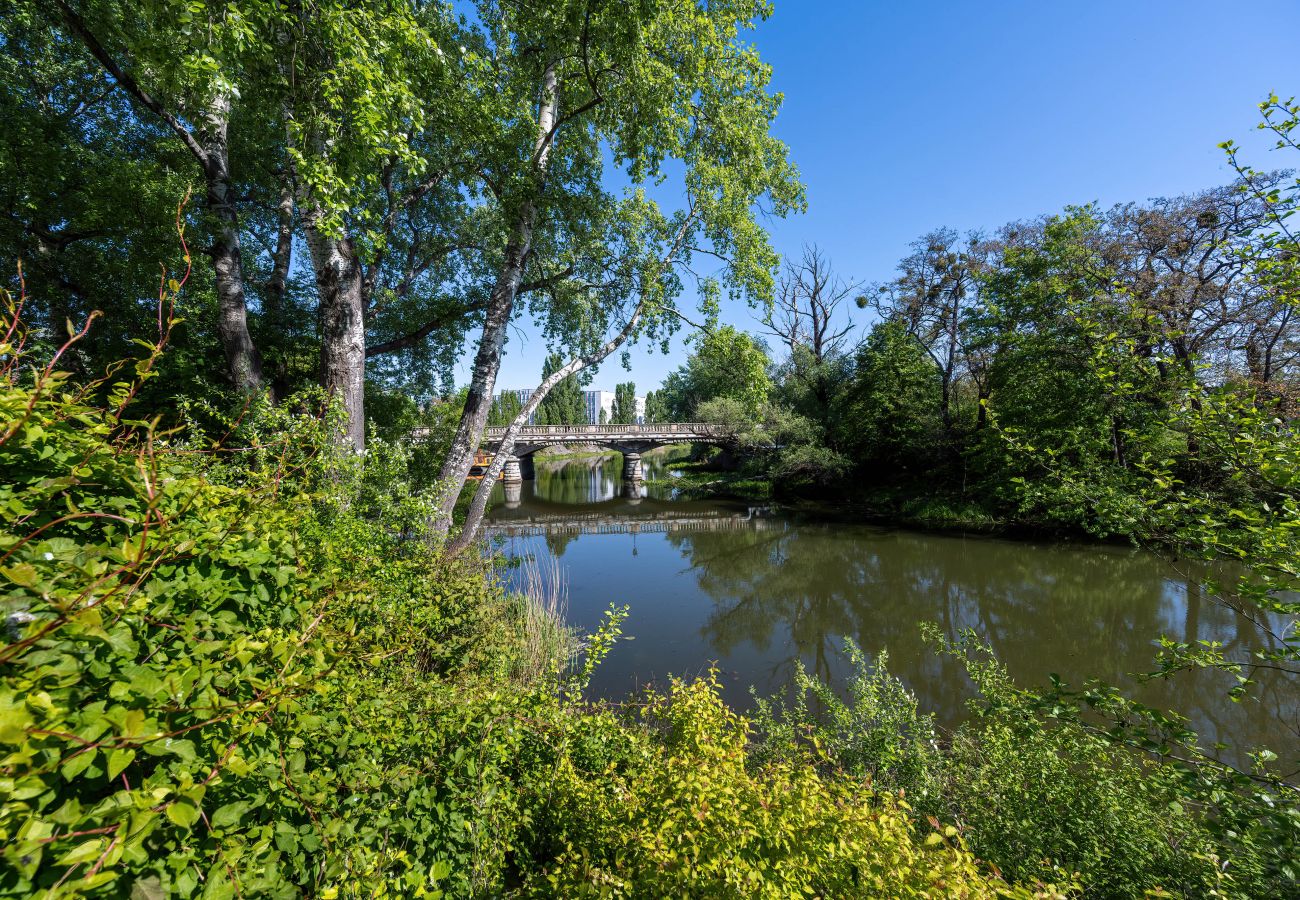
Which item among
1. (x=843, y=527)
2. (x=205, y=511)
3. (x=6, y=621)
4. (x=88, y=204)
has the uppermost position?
(x=88, y=204)

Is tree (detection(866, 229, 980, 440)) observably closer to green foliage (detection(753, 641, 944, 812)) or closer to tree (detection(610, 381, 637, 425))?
green foliage (detection(753, 641, 944, 812))

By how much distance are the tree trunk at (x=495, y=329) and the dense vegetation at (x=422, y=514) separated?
2.1 inches

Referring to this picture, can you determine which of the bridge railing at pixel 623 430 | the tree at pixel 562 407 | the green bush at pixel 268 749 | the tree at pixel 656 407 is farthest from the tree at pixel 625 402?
the green bush at pixel 268 749

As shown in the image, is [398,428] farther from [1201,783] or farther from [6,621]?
[1201,783]

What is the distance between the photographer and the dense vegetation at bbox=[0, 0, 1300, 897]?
1.11m

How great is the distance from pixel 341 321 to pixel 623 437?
25.0 metres

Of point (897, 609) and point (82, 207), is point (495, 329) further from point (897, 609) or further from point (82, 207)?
point (897, 609)

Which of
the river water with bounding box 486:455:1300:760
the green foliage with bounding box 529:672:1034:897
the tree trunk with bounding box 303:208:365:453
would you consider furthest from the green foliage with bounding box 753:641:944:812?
the tree trunk with bounding box 303:208:365:453

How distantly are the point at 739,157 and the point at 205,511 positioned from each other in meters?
7.92

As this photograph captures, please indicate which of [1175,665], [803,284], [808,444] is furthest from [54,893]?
[803,284]

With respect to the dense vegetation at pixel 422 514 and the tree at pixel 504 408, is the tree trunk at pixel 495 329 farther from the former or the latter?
the tree at pixel 504 408

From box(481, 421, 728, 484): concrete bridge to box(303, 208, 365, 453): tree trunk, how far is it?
76.3 ft

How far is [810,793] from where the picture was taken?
198 cm

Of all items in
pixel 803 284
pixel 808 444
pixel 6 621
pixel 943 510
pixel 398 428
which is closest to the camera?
pixel 6 621
